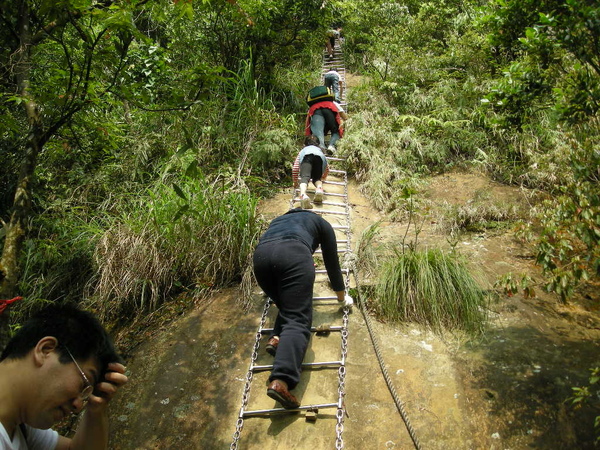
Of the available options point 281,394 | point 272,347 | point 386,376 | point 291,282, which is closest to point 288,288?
point 291,282

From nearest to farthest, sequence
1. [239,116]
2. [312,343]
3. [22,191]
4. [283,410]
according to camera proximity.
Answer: [22,191]
[283,410]
[312,343]
[239,116]

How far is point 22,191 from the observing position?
8.46 ft

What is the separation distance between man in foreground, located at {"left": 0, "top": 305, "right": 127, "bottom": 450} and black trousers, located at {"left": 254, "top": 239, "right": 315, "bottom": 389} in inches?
53.5

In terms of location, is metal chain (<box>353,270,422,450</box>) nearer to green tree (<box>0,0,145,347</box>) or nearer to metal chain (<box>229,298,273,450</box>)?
metal chain (<box>229,298,273,450</box>)

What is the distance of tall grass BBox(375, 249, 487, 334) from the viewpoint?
3.50 m

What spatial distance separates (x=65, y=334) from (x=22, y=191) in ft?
5.15

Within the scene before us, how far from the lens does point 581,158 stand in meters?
2.38

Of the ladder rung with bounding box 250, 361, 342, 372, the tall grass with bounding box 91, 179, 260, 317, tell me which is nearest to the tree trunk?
the tall grass with bounding box 91, 179, 260, 317

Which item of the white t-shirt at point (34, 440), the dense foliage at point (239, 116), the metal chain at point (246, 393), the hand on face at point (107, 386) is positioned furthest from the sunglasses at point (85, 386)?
the metal chain at point (246, 393)

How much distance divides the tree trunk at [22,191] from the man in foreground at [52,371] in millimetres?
967

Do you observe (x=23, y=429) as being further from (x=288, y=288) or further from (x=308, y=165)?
(x=308, y=165)

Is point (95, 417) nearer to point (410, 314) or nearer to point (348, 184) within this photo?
point (410, 314)

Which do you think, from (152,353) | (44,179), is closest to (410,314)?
(152,353)

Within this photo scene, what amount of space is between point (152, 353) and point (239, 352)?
78 cm
